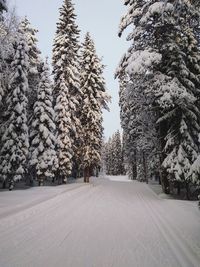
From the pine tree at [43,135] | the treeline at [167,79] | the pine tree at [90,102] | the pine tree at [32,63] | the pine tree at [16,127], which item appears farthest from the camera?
the pine tree at [90,102]

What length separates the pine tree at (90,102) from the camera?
125 feet

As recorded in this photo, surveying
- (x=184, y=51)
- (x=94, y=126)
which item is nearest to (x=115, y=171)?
(x=94, y=126)

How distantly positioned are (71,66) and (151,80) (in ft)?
56.5

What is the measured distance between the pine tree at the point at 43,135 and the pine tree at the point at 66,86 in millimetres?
2808

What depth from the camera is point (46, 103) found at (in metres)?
31.0

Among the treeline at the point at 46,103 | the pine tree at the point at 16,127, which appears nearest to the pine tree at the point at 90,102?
the treeline at the point at 46,103

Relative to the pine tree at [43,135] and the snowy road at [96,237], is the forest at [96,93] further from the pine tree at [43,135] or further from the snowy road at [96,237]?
the snowy road at [96,237]

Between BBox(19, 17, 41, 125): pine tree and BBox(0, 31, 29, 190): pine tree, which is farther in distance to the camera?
BBox(19, 17, 41, 125): pine tree

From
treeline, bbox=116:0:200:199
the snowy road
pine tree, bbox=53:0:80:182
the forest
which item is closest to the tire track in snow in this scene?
the snowy road

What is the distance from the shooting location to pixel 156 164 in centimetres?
3609

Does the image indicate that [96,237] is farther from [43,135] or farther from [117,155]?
[117,155]

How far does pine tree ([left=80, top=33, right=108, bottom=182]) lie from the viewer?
38062 millimetres

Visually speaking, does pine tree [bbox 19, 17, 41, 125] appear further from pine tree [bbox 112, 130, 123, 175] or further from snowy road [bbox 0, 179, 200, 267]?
pine tree [bbox 112, 130, 123, 175]

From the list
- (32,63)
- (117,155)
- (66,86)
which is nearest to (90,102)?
(66,86)
